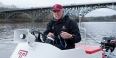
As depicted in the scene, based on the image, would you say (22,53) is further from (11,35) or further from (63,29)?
(11,35)

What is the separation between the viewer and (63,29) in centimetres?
374

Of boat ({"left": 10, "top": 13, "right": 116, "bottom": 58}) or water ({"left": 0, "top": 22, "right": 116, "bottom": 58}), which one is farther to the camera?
water ({"left": 0, "top": 22, "right": 116, "bottom": 58})

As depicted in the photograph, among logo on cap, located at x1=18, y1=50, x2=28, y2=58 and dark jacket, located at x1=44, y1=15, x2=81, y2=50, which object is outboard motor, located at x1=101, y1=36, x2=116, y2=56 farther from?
logo on cap, located at x1=18, y1=50, x2=28, y2=58

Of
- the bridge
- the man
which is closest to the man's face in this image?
the man

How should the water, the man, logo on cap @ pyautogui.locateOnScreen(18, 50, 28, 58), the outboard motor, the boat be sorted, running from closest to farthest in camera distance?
the boat, logo on cap @ pyautogui.locateOnScreen(18, 50, 28, 58), the man, the outboard motor, the water

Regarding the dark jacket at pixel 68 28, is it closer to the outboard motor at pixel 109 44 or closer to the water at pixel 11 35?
the water at pixel 11 35

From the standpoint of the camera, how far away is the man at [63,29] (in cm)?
353

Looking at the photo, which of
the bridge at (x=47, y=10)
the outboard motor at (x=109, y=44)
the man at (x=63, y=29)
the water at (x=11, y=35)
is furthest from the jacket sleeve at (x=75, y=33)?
the bridge at (x=47, y=10)

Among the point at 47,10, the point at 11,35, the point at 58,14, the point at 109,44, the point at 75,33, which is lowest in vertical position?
the point at 11,35

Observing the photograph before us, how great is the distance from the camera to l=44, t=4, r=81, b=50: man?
11.6 feet

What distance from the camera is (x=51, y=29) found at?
405 cm

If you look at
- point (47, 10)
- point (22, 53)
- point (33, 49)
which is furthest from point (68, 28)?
point (47, 10)

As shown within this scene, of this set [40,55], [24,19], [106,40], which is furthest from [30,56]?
[24,19]

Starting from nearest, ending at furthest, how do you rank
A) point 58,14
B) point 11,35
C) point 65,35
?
1. point 65,35
2. point 58,14
3. point 11,35
